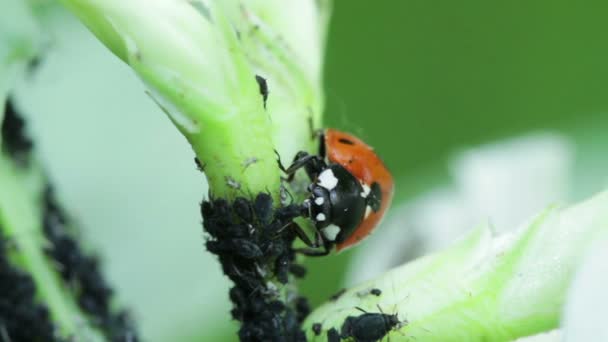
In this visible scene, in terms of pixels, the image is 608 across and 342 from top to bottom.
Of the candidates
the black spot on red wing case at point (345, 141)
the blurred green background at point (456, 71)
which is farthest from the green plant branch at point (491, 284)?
the blurred green background at point (456, 71)

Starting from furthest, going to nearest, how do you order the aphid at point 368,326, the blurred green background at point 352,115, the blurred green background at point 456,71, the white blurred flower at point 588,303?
the blurred green background at point 456,71 < the blurred green background at point 352,115 < the aphid at point 368,326 < the white blurred flower at point 588,303

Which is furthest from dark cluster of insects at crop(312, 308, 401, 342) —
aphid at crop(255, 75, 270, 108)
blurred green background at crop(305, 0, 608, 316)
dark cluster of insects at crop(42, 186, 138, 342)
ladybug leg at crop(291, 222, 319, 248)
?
blurred green background at crop(305, 0, 608, 316)

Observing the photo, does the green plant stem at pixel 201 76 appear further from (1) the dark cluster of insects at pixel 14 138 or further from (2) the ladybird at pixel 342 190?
(1) the dark cluster of insects at pixel 14 138

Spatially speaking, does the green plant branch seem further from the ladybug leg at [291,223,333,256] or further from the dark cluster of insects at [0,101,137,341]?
the dark cluster of insects at [0,101,137,341]

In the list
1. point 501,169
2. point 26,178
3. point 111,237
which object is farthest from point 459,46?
point 26,178

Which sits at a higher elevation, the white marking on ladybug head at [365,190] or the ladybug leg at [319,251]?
the white marking on ladybug head at [365,190]

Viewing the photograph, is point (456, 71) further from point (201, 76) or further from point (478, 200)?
point (201, 76)

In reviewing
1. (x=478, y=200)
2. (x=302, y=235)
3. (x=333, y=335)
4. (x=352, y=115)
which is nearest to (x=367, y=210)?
(x=302, y=235)

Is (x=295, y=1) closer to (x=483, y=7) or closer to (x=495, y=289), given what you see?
(x=495, y=289)

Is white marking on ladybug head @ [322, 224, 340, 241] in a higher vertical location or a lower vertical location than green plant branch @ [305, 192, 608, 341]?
higher
